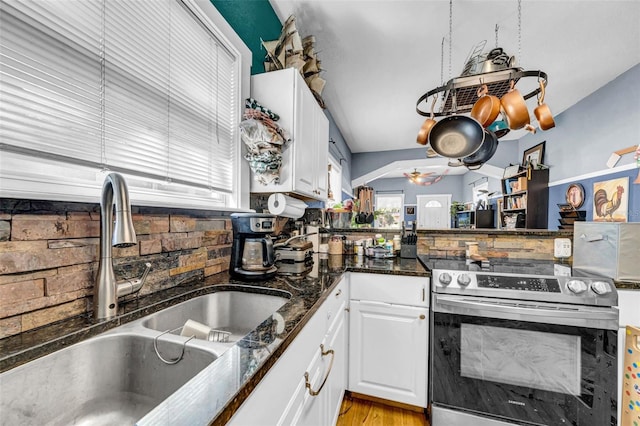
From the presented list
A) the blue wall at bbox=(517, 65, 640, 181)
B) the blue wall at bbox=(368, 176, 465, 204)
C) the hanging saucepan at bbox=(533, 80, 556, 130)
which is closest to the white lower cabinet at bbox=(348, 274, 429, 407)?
the hanging saucepan at bbox=(533, 80, 556, 130)

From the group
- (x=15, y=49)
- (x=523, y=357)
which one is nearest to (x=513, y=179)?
(x=523, y=357)

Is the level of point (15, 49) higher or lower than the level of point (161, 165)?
higher

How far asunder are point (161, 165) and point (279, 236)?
3.26 feet

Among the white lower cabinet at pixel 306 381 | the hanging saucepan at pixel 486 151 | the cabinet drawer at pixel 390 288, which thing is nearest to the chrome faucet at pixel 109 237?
the white lower cabinet at pixel 306 381

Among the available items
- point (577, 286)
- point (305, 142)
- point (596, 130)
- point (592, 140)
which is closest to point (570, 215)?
point (592, 140)

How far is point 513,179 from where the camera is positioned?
4.66 m

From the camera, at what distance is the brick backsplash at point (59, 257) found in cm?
65

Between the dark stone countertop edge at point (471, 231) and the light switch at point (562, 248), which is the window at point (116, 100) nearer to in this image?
the dark stone countertop edge at point (471, 231)

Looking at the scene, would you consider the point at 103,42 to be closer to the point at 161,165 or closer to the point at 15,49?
the point at 15,49

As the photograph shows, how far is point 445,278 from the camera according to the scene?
4.91 ft

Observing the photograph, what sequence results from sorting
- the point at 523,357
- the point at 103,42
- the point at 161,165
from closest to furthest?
1. the point at 103,42
2. the point at 161,165
3. the point at 523,357

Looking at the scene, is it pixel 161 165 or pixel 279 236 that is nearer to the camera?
pixel 161 165

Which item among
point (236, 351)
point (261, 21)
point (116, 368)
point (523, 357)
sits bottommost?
point (523, 357)

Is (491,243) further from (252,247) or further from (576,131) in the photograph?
(576,131)
